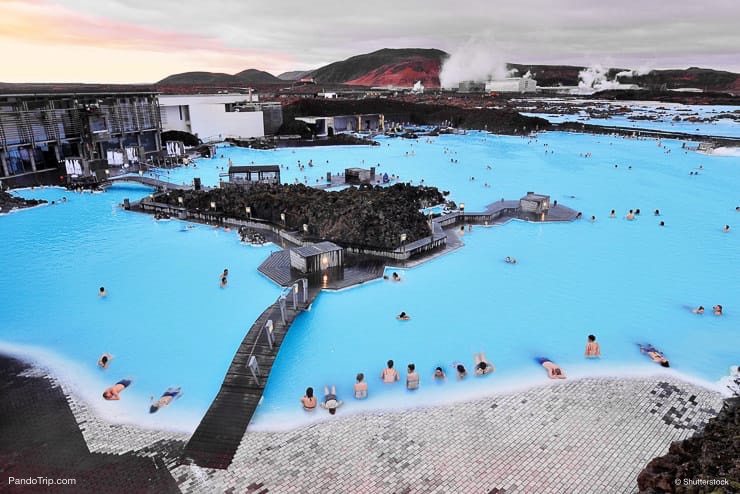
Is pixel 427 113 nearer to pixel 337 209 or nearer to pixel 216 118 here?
pixel 216 118

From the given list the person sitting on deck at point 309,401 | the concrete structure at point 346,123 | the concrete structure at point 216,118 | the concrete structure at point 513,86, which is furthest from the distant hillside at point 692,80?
the person sitting on deck at point 309,401

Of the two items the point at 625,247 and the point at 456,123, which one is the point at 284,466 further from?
the point at 456,123

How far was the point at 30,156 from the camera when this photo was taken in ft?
119

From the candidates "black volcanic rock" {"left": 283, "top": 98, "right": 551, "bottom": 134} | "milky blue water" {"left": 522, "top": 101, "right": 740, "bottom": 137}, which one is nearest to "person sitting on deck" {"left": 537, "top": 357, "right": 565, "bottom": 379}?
"black volcanic rock" {"left": 283, "top": 98, "right": 551, "bottom": 134}

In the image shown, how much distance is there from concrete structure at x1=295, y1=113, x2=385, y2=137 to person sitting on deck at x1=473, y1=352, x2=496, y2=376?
180 ft

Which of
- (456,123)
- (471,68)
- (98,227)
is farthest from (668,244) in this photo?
(471,68)

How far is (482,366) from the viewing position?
476 inches

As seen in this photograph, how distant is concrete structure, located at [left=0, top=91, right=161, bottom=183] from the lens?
34.4 m

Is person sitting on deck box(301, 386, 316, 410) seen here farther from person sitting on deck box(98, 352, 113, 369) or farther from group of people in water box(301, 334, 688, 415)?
person sitting on deck box(98, 352, 113, 369)

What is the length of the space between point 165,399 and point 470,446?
7167 mm

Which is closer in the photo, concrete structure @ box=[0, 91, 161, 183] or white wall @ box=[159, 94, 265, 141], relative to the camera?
concrete structure @ box=[0, 91, 161, 183]

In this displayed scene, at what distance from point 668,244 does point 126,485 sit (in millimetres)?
24827

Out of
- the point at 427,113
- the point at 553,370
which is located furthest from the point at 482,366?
the point at 427,113

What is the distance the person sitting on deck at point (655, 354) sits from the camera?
12.5 metres
